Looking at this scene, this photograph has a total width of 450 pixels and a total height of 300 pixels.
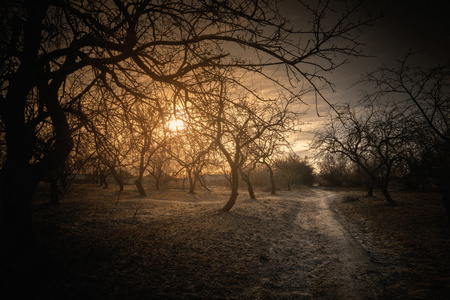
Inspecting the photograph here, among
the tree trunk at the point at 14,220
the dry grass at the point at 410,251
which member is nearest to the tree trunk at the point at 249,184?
the dry grass at the point at 410,251

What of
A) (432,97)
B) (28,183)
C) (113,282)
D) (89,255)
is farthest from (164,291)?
(432,97)

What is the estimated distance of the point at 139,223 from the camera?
24.0 feet

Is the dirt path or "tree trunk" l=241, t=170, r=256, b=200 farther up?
"tree trunk" l=241, t=170, r=256, b=200

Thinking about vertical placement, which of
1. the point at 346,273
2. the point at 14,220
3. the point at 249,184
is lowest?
the point at 346,273

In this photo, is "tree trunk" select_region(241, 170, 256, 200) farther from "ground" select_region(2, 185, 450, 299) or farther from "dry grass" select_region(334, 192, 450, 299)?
"ground" select_region(2, 185, 450, 299)

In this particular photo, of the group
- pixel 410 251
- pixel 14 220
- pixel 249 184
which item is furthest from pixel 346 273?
pixel 249 184

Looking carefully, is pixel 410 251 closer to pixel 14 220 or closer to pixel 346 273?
pixel 346 273

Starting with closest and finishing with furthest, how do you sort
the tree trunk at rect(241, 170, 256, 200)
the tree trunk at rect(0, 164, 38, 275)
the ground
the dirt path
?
the tree trunk at rect(0, 164, 38, 275) → the ground → the dirt path → the tree trunk at rect(241, 170, 256, 200)

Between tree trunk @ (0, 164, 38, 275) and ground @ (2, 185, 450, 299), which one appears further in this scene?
ground @ (2, 185, 450, 299)

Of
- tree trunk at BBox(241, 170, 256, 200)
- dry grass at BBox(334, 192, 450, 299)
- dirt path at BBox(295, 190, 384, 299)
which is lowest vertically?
dirt path at BBox(295, 190, 384, 299)

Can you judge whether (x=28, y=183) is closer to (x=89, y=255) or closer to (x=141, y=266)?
(x=89, y=255)

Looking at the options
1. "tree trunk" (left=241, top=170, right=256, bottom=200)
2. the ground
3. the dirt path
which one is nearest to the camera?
the ground

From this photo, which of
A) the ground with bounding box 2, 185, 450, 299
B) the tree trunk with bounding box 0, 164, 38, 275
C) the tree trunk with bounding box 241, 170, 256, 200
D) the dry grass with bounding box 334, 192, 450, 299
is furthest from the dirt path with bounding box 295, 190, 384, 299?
the tree trunk with bounding box 241, 170, 256, 200

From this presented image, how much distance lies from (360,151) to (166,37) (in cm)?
1590
